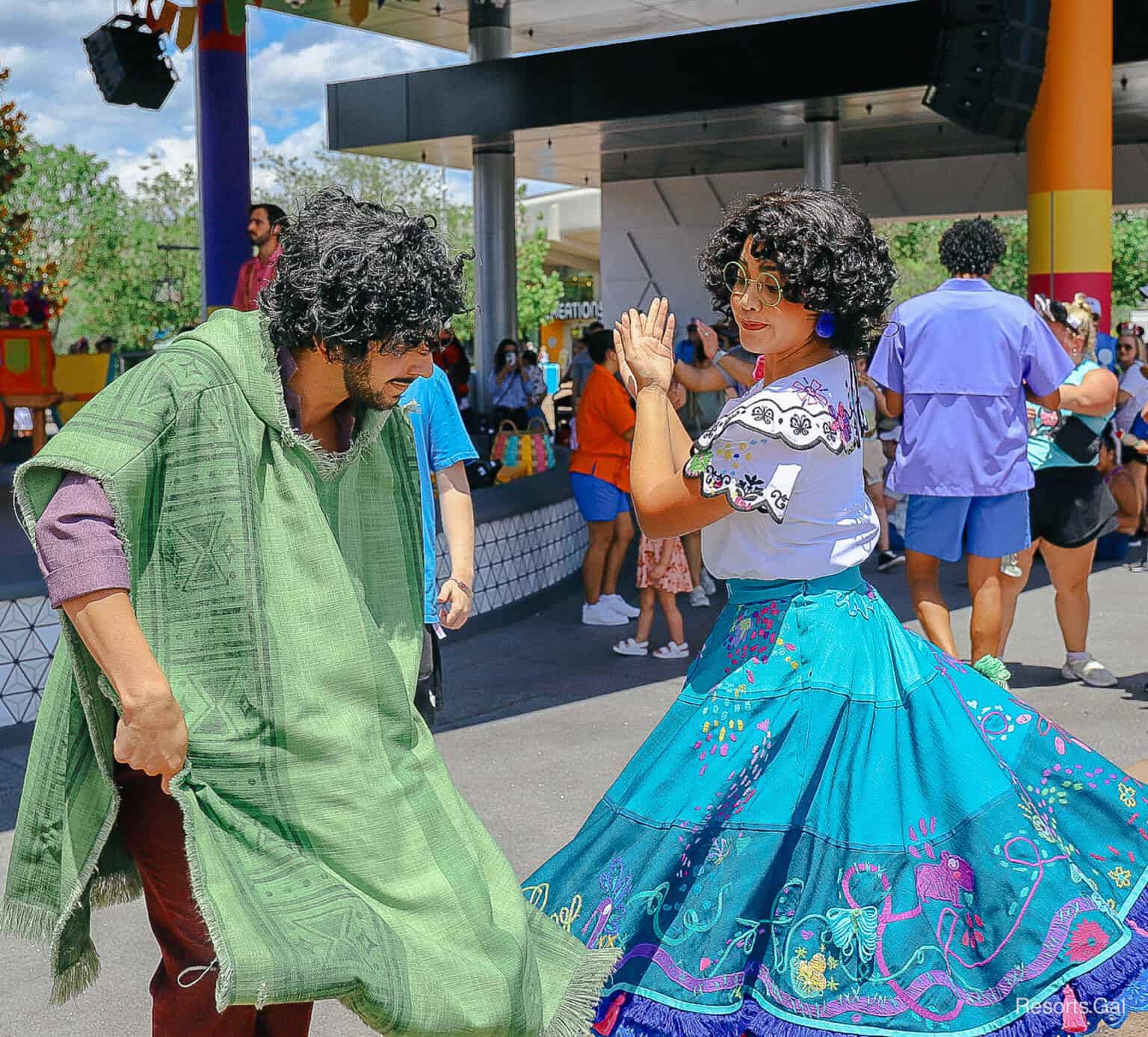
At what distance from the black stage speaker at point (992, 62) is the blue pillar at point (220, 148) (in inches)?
232

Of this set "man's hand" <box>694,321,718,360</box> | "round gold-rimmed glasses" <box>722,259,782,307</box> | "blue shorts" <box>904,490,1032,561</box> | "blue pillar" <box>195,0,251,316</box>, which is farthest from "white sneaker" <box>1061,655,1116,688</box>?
"blue pillar" <box>195,0,251,316</box>

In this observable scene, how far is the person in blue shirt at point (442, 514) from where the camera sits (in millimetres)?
3713

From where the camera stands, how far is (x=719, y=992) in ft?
9.02

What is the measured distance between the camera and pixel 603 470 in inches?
336

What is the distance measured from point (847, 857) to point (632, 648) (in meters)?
5.20

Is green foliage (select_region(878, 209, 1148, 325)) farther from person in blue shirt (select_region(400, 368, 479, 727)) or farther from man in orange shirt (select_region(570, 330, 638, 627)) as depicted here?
person in blue shirt (select_region(400, 368, 479, 727))

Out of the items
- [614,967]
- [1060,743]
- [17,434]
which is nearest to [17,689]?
[614,967]

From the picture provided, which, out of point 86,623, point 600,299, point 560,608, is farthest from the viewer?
point 600,299

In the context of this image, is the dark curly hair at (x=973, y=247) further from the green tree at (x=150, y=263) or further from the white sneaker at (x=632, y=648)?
the green tree at (x=150, y=263)

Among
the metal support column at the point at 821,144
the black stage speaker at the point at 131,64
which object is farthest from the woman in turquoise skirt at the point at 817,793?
the metal support column at the point at 821,144

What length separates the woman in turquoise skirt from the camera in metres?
2.73

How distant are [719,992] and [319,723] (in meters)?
0.97

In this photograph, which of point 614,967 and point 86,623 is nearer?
point 86,623

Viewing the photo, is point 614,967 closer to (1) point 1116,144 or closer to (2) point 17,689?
(2) point 17,689
